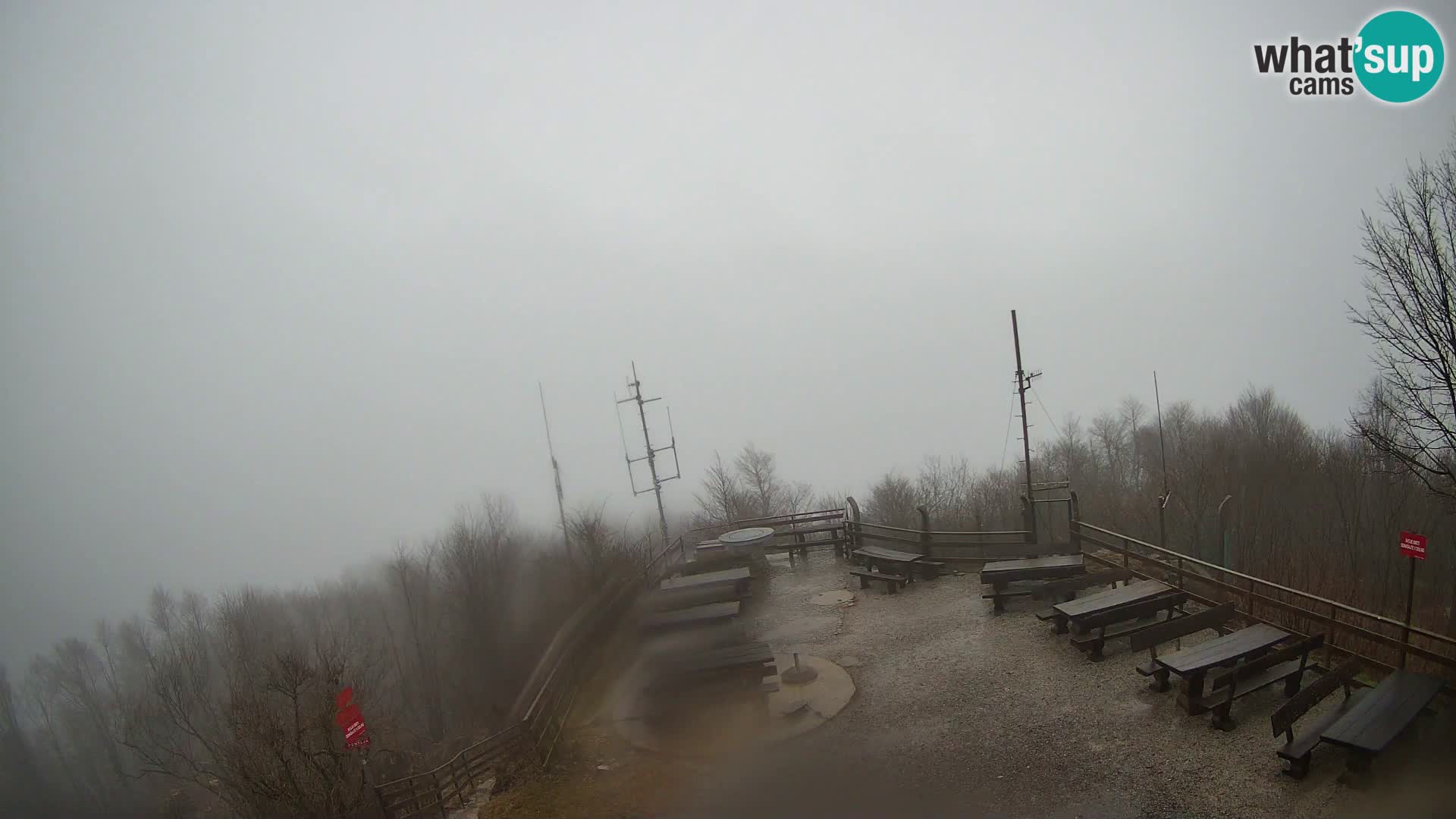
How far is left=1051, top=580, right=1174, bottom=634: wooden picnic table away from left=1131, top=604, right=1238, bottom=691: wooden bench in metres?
0.85

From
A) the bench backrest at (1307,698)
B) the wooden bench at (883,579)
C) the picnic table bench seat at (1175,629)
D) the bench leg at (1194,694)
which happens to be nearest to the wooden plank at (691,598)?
the wooden bench at (883,579)

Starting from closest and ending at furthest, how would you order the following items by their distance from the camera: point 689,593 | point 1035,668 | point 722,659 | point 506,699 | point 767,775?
point 767,775 < point 1035,668 < point 722,659 < point 689,593 < point 506,699

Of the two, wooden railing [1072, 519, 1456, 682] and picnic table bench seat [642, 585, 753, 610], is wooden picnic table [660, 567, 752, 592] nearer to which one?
picnic table bench seat [642, 585, 753, 610]

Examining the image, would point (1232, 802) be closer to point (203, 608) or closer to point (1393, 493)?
point (1393, 493)

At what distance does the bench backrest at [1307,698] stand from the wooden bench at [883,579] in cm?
817

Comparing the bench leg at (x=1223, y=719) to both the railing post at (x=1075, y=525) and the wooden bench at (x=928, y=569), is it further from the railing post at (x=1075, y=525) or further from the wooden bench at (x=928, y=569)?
the wooden bench at (x=928, y=569)

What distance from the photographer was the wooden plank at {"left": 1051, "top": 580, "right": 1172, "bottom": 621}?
10745mm

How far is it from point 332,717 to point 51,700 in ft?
255

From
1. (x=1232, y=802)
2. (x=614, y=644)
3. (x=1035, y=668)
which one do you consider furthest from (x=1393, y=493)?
(x=614, y=644)

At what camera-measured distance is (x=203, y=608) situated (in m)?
56.3

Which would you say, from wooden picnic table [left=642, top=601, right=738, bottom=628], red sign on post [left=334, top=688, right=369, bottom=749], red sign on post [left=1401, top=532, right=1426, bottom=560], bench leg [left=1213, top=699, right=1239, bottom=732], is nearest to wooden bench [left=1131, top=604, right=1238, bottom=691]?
bench leg [left=1213, top=699, right=1239, bottom=732]

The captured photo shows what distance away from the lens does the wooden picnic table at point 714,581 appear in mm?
15891

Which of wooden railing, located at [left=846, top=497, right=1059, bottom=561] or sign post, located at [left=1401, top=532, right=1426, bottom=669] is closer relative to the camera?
sign post, located at [left=1401, top=532, right=1426, bottom=669]

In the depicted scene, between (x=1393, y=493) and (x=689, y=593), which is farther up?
(x=689, y=593)
